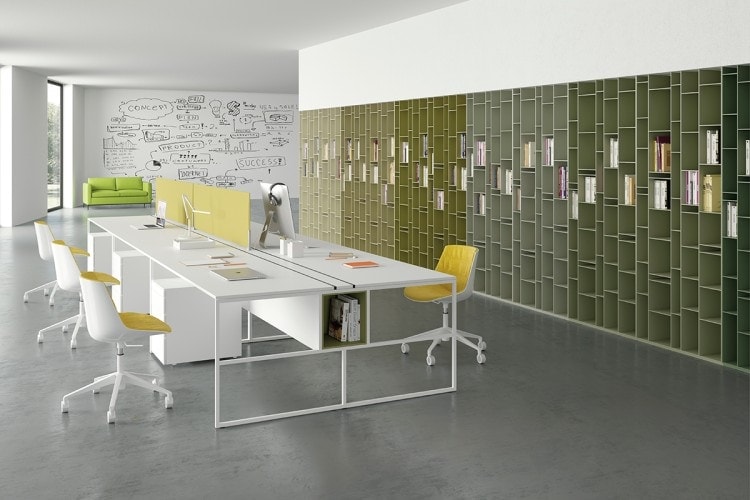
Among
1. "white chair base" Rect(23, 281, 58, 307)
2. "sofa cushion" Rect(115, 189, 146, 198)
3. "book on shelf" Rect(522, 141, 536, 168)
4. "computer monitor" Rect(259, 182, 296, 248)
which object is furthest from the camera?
"sofa cushion" Rect(115, 189, 146, 198)

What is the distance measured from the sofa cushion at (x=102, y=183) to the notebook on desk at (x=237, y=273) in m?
16.0

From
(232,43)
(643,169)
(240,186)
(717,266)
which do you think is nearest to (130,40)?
(232,43)

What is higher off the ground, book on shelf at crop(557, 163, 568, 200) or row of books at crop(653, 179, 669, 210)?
book on shelf at crop(557, 163, 568, 200)

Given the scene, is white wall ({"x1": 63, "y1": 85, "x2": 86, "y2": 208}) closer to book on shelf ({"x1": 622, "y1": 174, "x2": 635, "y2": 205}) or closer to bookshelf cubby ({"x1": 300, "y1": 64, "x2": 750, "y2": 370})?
bookshelf cubby ({"x1": 300, "y1": 64, "x2": 750, "y2": 370})

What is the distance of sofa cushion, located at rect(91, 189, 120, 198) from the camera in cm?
2041

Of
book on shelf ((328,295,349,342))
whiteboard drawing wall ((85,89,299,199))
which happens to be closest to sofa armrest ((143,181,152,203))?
whiteboard drawing wall ((85,89,299,199))

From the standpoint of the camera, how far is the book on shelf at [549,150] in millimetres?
7953

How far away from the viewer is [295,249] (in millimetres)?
6234

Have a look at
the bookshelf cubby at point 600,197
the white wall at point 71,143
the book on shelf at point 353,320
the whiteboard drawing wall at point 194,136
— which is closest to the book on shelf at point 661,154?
the bookshelf cubby at point 600,197

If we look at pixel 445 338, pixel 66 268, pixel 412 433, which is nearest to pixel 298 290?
pixel 412 433

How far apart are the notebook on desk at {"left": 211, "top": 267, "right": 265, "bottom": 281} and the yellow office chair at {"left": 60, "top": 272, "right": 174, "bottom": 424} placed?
484mm

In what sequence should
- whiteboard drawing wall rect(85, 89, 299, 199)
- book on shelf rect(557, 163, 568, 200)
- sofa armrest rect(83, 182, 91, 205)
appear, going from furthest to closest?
whiteboard drawing wall rect(85, 89, 299, 199), sofa armrest rect(83, 182, 91, 205), book on shelf rect(557, 163, 568, 200)

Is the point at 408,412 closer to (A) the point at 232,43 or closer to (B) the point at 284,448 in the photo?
(B) the point at 284,448

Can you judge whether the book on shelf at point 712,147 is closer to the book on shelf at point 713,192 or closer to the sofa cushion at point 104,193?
the book on shelf at point 713,192
